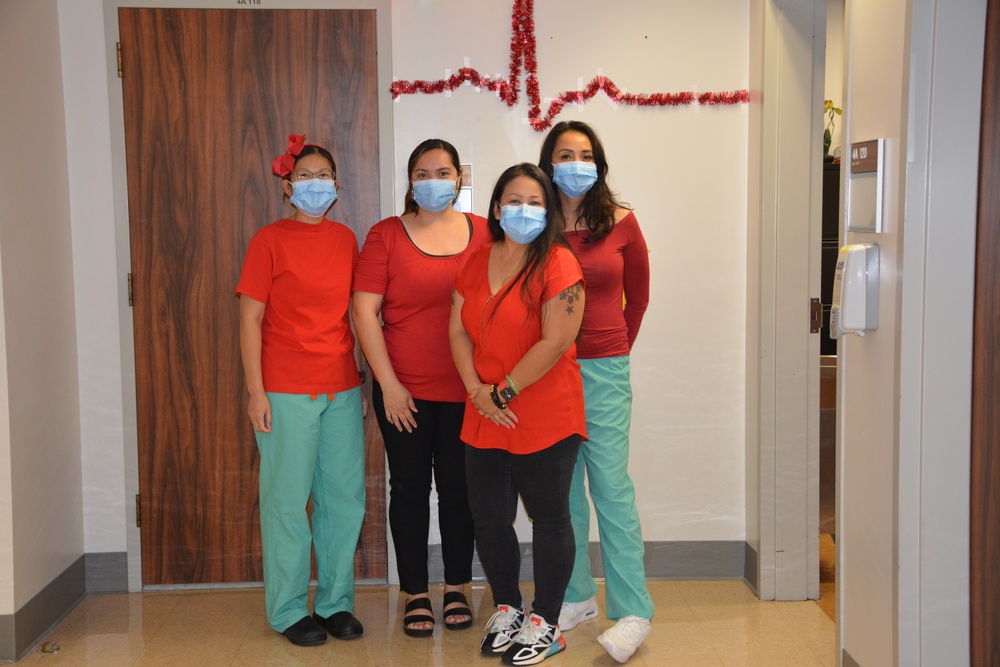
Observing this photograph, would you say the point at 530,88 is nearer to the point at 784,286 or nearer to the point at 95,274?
the point at 784,286

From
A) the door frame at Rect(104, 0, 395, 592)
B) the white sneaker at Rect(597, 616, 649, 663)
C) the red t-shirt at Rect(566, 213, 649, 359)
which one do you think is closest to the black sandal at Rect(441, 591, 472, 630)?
the white sneaker at Rect(597, 616, 649, 663)

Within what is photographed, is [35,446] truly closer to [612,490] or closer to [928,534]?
[612,490]

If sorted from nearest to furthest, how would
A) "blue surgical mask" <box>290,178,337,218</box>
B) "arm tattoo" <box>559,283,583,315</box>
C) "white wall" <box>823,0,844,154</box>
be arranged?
"arm tattoo" <box>559,283,583,315</box> → "blue surgical mask" <box>290,178,337,218</box> → "white wall" <box>823,0,844,154</box>

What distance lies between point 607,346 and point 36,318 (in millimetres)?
1834

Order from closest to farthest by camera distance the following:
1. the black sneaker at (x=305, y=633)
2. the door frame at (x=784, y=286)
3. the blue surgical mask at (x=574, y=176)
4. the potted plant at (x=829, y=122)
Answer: the blue surgical mask at (x=574, y=176) < the black sneaker at (x=305, y=633) < the door frame at (x=784, y=286) < the potted plant at (x=829, y=122)

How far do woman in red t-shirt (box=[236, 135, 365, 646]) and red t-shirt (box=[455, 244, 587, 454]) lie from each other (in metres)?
0.51

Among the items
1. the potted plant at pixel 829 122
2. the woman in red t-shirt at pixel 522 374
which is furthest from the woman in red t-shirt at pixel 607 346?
the potted plant at pixel 829 122

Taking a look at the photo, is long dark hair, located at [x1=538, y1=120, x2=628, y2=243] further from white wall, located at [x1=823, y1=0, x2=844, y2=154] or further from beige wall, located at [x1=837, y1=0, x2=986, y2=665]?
white wall, located at [x1=823, y1=0, x2=844, y2=154]

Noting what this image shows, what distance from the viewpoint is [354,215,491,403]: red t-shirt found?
2.86 meters

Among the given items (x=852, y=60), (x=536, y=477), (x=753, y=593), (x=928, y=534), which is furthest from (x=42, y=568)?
(x=852, y=60)

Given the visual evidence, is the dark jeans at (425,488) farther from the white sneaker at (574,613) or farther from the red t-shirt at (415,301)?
the white sneaker at (574,613)

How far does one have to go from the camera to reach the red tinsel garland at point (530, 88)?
3.32m

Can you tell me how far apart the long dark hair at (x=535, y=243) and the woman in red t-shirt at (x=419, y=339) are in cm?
31

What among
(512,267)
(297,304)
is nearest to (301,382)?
(297,304)
